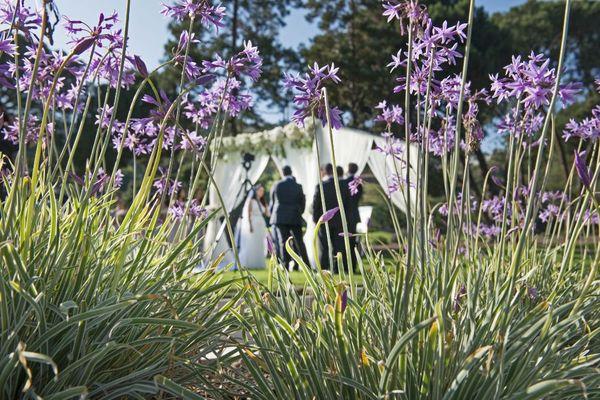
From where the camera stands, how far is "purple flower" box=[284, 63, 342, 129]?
5.83 ft

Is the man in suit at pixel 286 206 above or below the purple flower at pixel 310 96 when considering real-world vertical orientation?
below

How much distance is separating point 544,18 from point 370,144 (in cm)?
1503

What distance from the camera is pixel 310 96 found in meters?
1.80

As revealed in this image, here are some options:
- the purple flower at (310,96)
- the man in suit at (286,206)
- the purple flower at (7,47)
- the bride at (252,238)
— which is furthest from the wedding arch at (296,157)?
the purple flower at (7,47)

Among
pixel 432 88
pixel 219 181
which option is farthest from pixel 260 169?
pixel 432 88

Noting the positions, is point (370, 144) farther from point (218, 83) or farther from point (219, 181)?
point (218, 83)

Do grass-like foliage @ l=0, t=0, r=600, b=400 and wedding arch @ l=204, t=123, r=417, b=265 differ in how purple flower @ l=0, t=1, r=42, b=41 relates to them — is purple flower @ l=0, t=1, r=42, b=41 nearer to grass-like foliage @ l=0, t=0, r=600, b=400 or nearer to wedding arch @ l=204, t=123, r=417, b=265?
grass-like foliage @ l=0, t=0, r=600, b=400

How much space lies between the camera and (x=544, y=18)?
860 inches

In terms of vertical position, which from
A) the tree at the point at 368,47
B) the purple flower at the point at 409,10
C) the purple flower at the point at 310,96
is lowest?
the purple flower at the point at 310,96

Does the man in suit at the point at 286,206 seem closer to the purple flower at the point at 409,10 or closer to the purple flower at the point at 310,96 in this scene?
the purple flower at the point at 310,96

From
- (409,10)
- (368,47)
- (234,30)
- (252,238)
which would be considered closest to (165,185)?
(409,10)

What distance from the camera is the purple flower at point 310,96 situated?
178 cm

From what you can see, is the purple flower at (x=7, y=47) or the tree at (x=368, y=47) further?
the tree at (x=368, y=47)

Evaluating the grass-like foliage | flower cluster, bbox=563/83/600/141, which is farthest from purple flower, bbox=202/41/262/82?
flower cluster, bbox=563/83/600/141
